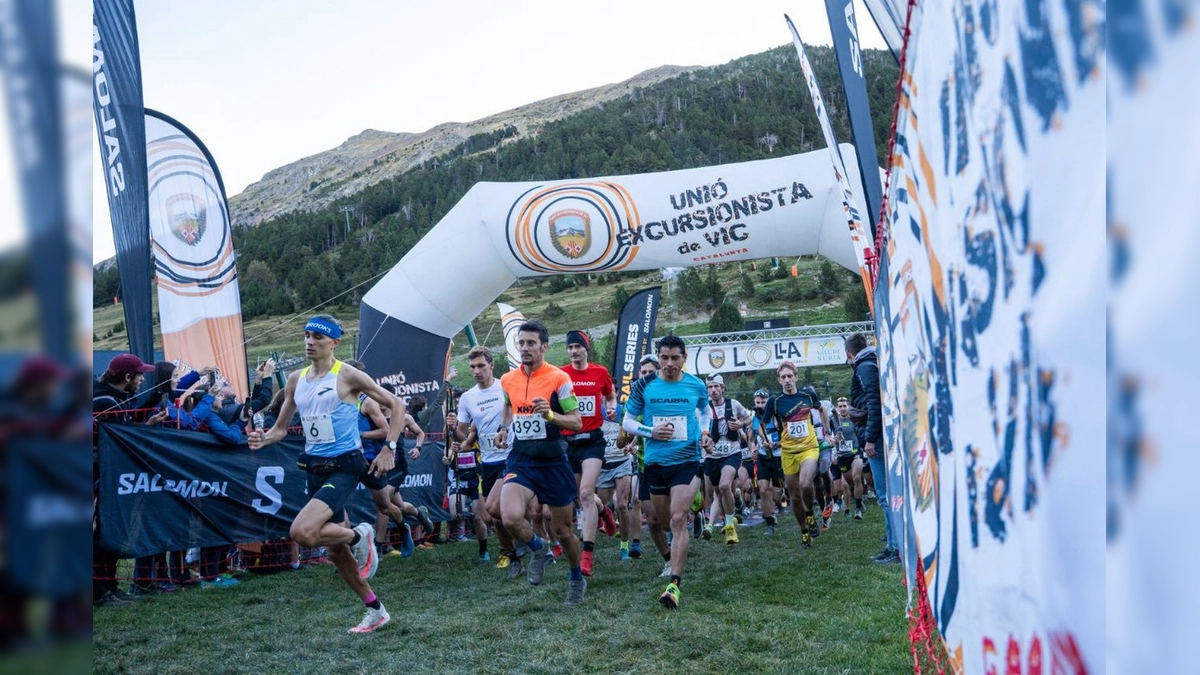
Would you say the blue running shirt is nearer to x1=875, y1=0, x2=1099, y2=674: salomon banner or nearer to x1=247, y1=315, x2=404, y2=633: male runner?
x1=247, y1=315, x2=404, y2=633: male runner

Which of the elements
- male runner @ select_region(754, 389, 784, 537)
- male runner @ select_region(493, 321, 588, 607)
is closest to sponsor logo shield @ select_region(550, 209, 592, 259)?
male runner @ select_region(754, 389, 784, 537)

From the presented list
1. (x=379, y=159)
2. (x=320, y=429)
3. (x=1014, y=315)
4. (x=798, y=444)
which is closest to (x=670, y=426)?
(x=320, y=429)

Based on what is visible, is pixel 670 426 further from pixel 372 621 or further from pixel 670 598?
pixel 372 621

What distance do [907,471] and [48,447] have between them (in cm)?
324

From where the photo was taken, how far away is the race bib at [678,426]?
298 inches

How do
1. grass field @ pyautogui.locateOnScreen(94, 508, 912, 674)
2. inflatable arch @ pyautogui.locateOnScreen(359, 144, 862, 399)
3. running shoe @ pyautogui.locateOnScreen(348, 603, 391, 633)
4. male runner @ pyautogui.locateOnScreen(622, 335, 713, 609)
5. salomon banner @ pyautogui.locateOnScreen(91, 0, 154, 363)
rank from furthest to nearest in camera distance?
inflatable arch @ pyautogui.locateOnScreen(359, 144, 862, 399)
salomon banner @ pyautogui.locateOnScreen(91, 0, 154, 363)
male runner @ pyautogui.locateOnScreen(622, 335, 713, 609)
running shoe @ pyautogui.locateOnScreen(348, 603, 391, 633)
grass field @ pyautogui.locateOnScreen(94, 508, 912, 674)

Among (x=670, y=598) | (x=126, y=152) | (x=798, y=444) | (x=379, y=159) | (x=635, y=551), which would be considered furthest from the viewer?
(x=379, y=159)

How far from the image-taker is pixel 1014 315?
4.67 feet

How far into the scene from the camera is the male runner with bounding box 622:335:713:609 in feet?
24.4

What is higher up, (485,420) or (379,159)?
(379,159)

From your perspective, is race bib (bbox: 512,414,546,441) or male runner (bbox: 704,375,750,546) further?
male runner (bbox: 704,375,750,546)

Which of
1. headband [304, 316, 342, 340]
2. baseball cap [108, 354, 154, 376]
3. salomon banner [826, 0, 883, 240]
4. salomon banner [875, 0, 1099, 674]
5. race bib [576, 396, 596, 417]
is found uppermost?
salomon banner [826, 0, 883, 240]

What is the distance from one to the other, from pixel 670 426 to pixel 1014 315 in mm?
6028

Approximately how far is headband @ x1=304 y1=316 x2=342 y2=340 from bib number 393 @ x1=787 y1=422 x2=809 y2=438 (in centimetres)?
593
